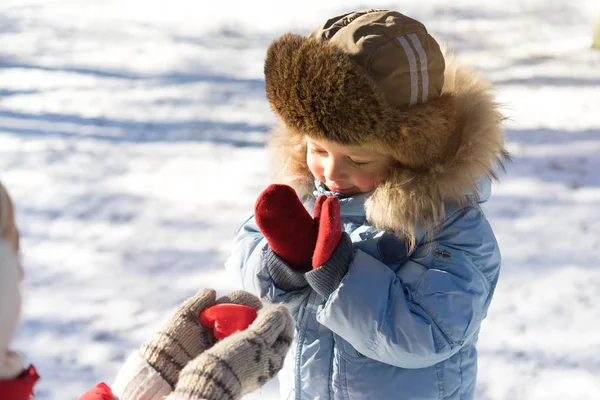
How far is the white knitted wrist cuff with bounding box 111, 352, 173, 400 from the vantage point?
1.43m

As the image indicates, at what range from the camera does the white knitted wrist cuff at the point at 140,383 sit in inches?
56.2

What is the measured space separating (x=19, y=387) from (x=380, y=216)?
883 mm

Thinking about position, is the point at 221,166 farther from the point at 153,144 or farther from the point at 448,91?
the point at 448,91

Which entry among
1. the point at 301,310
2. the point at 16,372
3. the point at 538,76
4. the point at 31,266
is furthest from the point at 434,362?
the point at 538,76

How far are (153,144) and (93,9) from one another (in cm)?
243

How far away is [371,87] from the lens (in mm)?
1576

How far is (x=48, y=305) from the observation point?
2.93 metres

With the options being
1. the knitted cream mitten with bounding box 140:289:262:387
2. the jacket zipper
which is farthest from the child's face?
the knitted cream mitten with bounding box 140:289:262:387

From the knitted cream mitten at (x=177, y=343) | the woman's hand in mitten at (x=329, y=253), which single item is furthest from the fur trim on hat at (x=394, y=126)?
the knitted cream mitten at (x=177, y=343)

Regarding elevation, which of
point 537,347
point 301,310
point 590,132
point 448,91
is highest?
point 448,91

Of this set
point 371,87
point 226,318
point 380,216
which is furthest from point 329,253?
point 371,87

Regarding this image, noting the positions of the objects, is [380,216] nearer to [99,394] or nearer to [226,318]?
[226,318]

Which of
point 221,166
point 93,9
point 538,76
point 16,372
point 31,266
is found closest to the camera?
point 16,372

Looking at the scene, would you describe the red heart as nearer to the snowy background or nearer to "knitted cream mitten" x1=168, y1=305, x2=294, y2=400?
"knitted cream mitten" x1=168, y1=305, x2=294, y2=400
